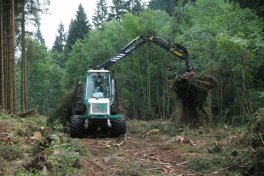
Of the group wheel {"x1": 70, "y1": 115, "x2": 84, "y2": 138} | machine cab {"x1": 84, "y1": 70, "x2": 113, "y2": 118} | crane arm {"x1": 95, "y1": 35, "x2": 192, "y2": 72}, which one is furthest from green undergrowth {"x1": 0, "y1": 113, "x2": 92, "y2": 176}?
crane arm {"x1": 95, "y1": 35, "x2": 192, "y2": 72}

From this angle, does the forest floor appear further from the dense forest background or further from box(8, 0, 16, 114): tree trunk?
box(8, 0, 16, 114): tree trunk

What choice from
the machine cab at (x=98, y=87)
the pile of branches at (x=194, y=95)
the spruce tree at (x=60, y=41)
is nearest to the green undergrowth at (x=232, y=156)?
the machine cab at (x=98, y=87)

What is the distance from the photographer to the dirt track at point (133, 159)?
8.45 meters

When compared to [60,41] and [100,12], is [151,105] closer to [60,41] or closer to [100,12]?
[100,12]

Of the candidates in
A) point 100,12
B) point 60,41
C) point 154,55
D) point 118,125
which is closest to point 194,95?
point 118,125

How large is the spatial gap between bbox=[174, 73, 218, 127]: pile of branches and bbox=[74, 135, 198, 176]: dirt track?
158 inches

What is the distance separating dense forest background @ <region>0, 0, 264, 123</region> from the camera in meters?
22.1

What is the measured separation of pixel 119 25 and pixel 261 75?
27.2m

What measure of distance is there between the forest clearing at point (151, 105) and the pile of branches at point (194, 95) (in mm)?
41

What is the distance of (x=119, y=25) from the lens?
168ft

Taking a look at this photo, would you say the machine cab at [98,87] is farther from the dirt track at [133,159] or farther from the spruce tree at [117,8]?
the spruce tree at [117,8]

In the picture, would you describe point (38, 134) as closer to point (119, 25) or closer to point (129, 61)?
point (129, 61)

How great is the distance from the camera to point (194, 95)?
16.8 m

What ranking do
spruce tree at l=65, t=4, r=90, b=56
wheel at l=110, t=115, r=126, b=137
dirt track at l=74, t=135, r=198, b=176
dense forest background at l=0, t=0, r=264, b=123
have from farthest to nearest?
spruce tree at l=65, t=4, r=90, b=56
dense forest background at l=0, t=0, r=264, b=123
wheel at l=110, t=115, r=126, b=137
dirt track at l=74, t=135, r=198, b=176
